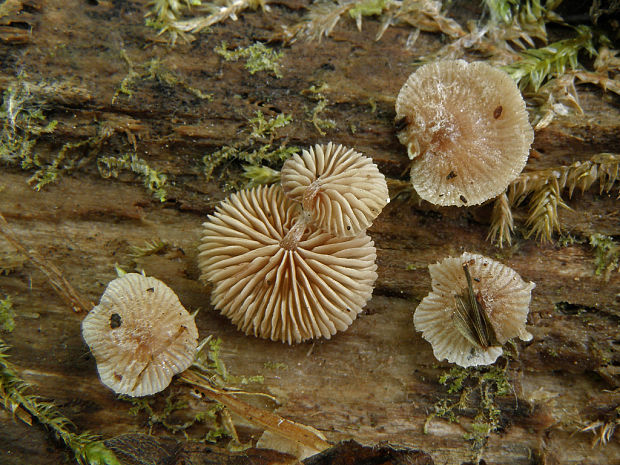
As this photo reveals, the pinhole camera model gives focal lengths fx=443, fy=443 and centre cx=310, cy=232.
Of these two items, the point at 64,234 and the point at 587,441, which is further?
the point at 64,234

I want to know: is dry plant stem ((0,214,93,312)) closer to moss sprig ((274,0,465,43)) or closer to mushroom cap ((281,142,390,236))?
mushroom cap ((281,142,390,236))

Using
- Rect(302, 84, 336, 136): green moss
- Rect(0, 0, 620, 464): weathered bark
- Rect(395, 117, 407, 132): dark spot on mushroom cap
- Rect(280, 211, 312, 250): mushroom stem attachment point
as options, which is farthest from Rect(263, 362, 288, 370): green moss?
Rect(395, 117, 407, 132): dark spot on mushroom cap

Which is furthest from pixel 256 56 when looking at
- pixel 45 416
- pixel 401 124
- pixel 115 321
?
pixel 45 416

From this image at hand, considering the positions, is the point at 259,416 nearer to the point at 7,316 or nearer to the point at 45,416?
the point at 45,416

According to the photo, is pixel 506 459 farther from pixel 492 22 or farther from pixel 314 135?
pixel 492 22

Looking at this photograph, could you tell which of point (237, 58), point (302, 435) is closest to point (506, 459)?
point (302, 435)

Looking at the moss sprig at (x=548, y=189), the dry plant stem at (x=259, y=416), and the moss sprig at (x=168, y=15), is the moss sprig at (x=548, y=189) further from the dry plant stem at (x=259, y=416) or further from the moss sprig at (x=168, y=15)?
the moss sprig at (x=168, y=15)
